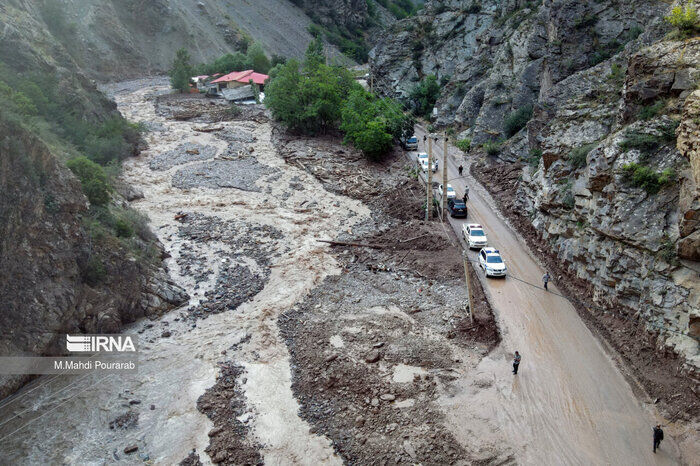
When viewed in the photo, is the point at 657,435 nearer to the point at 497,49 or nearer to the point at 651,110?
the point at 651,110

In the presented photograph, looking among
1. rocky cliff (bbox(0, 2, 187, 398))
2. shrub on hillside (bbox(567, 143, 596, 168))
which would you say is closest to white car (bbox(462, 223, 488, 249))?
shrub on hillside (bbox(567, 143, 596, 168))

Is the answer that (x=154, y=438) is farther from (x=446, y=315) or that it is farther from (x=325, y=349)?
(x=446, y=315)

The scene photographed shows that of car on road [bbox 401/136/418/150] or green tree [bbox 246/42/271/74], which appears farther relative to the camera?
green tree [bbox 246/42/271/74]

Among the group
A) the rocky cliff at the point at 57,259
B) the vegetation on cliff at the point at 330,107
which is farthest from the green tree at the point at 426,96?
the rocky cliff at the point at 57,259

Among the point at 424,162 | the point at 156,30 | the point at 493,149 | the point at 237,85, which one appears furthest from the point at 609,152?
the point at 156,30

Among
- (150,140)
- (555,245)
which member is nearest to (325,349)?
(555,245)

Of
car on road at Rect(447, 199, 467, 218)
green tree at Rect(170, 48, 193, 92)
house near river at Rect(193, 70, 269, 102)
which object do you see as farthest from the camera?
house near river at Rect(193, 70, 269, 102)

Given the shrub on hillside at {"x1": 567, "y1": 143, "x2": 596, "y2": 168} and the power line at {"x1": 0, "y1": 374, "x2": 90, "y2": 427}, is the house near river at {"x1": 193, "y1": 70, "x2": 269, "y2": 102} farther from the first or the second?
the power line at {"x1": 0, "y1": 374, "x2": 90, "y2": 427}
